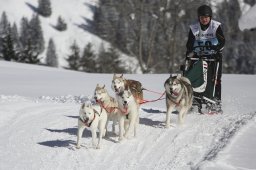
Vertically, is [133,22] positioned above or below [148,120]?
above

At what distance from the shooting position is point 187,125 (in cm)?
845

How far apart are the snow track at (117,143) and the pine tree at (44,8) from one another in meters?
76.9

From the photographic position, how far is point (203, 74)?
30.9 ft

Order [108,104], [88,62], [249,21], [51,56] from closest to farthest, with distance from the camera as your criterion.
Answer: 1. [108,104]
2. [249,21]
3. [88,62]
4. [51,56]

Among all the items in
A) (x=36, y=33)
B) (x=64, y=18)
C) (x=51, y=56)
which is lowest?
(x=51, y=56)

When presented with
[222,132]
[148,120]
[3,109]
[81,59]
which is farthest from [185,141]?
[81,59]

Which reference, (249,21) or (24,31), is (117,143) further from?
(24,31)

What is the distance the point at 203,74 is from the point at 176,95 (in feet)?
4.71

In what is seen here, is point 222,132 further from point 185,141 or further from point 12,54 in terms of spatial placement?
point 12,54

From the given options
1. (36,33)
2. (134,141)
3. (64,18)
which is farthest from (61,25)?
(134,141)

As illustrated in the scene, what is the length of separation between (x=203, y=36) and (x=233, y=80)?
736 centimetres

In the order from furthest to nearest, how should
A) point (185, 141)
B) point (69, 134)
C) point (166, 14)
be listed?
point (166, 14) < point (69, 134) < point (185, 141)

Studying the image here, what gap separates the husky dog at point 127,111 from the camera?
736 cm

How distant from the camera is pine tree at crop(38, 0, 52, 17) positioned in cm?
8461
